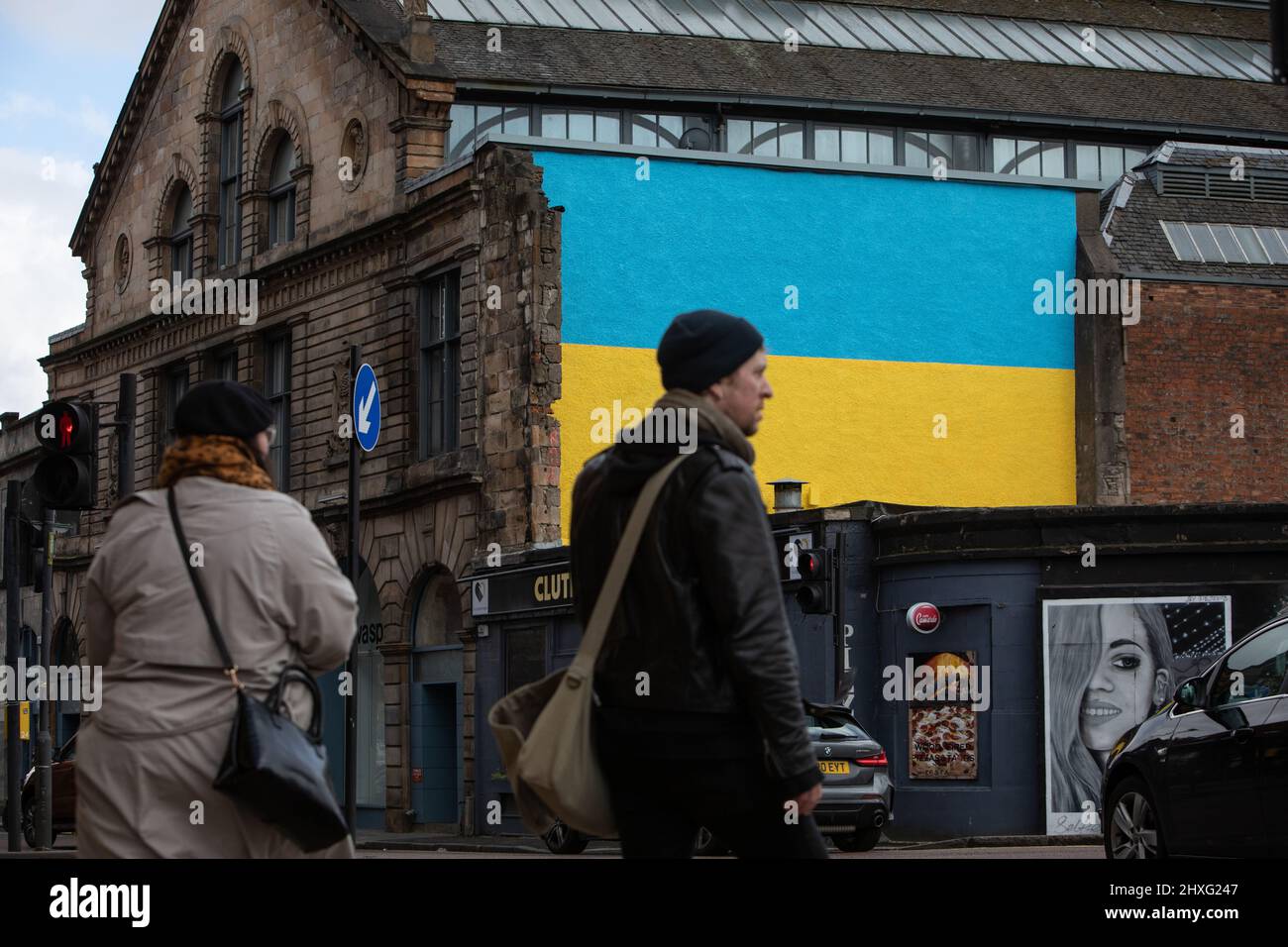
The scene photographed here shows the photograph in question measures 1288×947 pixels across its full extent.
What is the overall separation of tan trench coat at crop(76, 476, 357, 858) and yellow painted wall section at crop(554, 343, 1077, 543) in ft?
79.1

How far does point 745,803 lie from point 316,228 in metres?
31.3

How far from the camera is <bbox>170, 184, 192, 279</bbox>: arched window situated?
4084 cm

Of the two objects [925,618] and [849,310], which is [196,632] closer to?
[925,618]

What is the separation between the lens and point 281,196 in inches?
1469

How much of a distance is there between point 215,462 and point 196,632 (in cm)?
48

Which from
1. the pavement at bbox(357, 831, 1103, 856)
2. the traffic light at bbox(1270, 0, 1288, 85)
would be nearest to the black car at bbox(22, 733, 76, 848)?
the pavement at bbox(357, 831, 1103, 856)

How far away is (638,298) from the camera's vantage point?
3033 centimetres

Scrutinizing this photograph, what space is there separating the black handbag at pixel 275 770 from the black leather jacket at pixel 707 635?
2.39 feet

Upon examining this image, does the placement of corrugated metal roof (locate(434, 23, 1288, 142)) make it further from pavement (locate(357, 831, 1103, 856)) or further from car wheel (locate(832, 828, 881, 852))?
car wheel (locate(832, 828, 881, 852))
